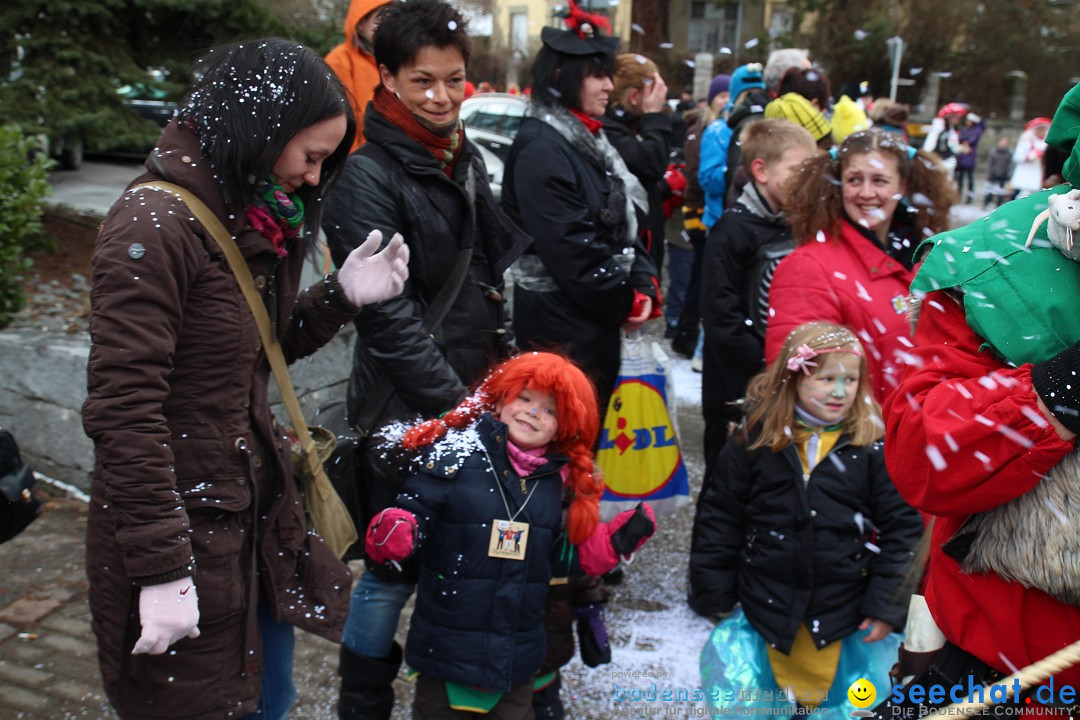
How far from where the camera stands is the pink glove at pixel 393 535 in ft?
8.33

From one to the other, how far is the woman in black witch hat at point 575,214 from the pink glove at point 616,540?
3.33ft

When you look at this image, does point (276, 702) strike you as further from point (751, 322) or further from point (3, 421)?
point (3, 421)

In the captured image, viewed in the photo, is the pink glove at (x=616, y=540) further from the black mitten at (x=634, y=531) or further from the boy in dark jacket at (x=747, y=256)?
the boy in dark jacket at (x=747, y=256)

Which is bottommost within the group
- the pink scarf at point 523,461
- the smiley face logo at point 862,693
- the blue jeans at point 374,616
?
the smiley face logo at point 862,693

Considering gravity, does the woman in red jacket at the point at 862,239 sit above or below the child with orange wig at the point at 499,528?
above

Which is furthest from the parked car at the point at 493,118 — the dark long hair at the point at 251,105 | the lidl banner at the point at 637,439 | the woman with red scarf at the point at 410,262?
the dark long hair at the point at 251,105

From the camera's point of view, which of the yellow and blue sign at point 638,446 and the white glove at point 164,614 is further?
the yellow and blue sign at point 638,446

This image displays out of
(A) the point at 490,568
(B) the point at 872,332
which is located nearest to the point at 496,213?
(A) the point at 490,568

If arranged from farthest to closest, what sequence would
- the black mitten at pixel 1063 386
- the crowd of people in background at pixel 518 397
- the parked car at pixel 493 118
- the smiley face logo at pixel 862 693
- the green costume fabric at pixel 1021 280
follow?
the parked car at pixel 493 118, the smiley face logo at pixel 862 693, the crowd of people in background at pixel 518 397, the green costume fabric at pixel 1021 280, the black mitten at pixel 1063 386

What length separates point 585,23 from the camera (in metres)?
3.95

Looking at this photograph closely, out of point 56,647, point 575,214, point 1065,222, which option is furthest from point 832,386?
point 56,647

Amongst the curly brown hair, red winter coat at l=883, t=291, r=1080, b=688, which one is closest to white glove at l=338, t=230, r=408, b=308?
red winter coat at l=883, t=291, r=1080, b=688

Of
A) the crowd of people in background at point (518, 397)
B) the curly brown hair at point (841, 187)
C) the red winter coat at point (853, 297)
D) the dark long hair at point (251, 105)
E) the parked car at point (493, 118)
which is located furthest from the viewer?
the parked car at point (493, 118)

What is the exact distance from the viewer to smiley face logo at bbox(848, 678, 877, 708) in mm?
2922
